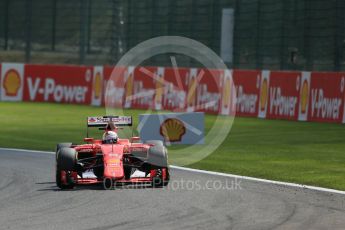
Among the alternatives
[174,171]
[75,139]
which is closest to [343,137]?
[75,139]

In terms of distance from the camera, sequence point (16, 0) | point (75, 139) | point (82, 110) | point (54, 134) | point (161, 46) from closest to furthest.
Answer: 1. point (75, 139)
2. point (54, 134)
3. point (82, 110)
4. point (161, 46)
5. point (16, 0)

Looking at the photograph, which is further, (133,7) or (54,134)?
(133,7)

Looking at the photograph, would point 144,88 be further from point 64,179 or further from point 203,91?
point 64,179

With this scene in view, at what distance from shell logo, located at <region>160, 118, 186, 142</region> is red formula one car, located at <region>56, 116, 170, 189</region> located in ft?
19.9

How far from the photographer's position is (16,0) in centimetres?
4772

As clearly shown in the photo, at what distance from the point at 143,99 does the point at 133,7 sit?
10221 mm

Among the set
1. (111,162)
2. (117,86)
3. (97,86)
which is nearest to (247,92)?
(117,86)

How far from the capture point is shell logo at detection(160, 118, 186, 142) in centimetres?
2000

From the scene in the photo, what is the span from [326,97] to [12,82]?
55.9 feet

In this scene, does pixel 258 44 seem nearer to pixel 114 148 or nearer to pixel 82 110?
pixel 82 110

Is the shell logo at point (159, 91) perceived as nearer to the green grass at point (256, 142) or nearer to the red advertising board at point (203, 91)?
the red advertising board at point (203, 91)

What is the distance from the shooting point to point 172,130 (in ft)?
66.6

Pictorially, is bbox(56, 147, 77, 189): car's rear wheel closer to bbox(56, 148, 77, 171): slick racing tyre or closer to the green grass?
bbox(56, 148, 77, 171): slick racing tyre

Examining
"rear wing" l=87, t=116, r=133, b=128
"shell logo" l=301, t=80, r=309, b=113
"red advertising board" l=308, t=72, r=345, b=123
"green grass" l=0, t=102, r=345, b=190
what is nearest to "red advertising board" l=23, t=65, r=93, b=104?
"green grass" l=0, t=102, r=345, b=190
